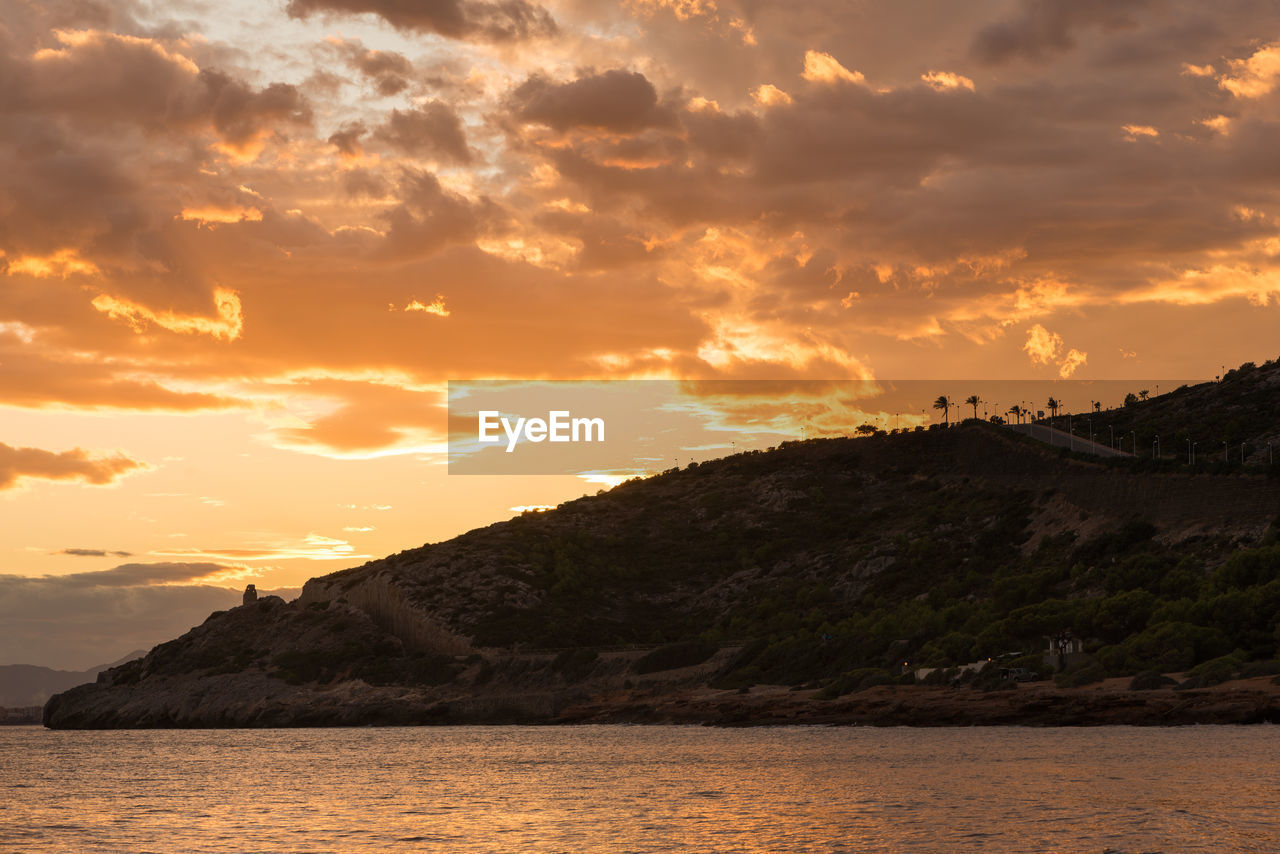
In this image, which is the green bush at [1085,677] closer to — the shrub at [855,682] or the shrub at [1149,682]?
the shrub at [1149,682]

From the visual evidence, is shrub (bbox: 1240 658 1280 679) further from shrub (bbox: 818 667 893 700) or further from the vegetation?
shrub (bbox: 818 667 893 700)

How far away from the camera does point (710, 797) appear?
6762cm

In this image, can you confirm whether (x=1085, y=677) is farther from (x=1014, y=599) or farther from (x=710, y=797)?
(x=710, y=797)

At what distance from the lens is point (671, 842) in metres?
51.2

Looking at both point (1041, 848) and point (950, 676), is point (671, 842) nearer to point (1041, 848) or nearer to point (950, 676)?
point (1041, 848)

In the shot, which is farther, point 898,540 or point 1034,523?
point 898,540

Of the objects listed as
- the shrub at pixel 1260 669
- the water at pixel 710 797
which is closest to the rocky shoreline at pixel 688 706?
the shrub at pixel 1260 669

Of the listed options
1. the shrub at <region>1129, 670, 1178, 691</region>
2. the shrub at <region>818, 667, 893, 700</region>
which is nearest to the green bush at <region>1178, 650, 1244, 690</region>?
the shrub at <region>1129, 670, 1178, 691</region>

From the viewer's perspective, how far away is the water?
50375 millimetres

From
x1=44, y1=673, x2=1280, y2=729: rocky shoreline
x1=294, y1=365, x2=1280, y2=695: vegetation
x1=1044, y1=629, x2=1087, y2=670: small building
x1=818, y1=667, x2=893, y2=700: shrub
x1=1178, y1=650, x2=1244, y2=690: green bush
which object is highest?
x1=294, y1=365, x2=1280, y2=695: vegetation

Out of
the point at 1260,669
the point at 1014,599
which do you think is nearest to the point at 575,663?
the point at 1014,599

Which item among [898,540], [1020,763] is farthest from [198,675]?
[1020,763]

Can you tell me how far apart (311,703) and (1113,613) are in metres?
107

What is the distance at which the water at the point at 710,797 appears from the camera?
5038cm
